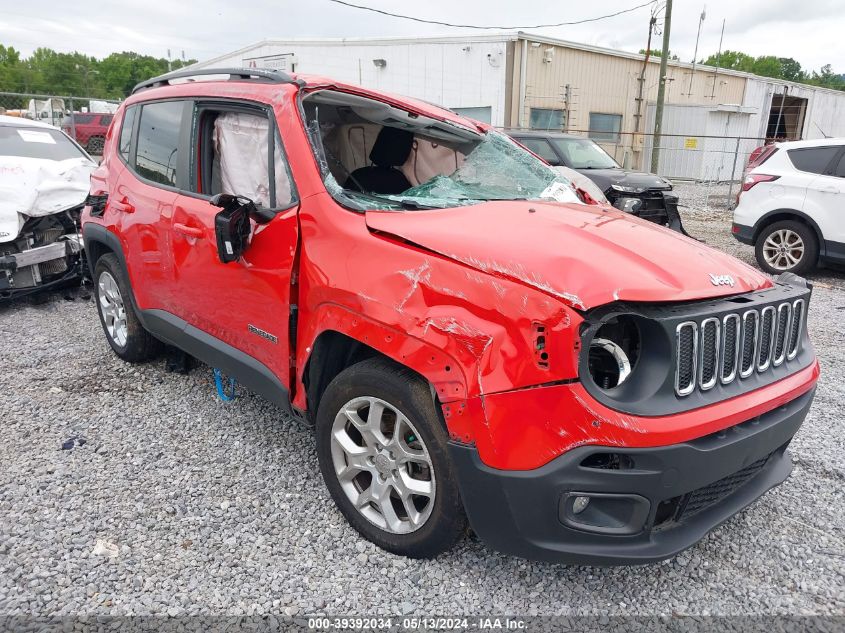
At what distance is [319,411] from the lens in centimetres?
259

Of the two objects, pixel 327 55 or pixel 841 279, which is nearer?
pixel 841 279

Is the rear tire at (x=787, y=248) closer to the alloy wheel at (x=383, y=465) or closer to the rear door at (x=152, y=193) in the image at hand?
the alloy wheel at (x=383, y=465)

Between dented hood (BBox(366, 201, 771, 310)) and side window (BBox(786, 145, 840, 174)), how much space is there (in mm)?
6278

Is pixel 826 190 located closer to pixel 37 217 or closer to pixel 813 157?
pixel 813 157

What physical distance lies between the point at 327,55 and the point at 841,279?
1760cm

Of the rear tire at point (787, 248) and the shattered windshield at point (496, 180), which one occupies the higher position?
the shattered windshield at point (496, 180)

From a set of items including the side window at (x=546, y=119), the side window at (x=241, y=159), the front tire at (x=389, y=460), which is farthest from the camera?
the side window at (x=546, y=119)

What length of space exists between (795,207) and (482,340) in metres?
7.40

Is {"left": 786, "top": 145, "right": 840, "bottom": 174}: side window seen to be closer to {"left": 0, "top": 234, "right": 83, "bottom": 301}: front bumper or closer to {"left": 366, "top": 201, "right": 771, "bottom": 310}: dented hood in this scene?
{"left": 366, "top": 201, "right": 771, "bottom": 310}: dented hood

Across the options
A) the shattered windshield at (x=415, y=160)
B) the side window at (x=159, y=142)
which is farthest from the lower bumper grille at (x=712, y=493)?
the side window at (x=159, y=142)

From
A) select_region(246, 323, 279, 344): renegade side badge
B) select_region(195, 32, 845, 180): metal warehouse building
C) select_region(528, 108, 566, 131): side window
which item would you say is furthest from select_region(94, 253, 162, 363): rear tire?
select_region(528, 108, 566, 131): side window

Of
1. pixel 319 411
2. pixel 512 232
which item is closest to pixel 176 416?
pixel 319 411

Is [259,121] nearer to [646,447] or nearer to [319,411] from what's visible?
[319,411]

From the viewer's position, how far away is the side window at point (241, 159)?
2824mm
